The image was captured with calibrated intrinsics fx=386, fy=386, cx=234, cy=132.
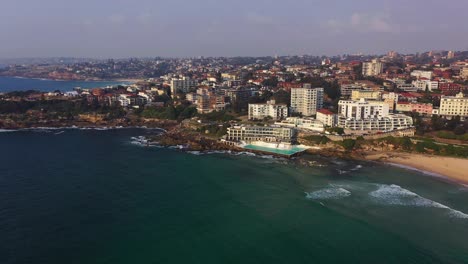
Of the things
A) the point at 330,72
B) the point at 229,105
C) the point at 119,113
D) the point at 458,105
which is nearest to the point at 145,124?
the point at 119,113

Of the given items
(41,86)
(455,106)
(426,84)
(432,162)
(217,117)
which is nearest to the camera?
(432,162)

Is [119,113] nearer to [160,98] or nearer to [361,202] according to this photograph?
[160,98]

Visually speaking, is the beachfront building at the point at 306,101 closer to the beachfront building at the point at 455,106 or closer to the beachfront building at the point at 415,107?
the beachfront building at the point at 415,107

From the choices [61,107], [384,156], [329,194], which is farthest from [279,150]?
[61,107]

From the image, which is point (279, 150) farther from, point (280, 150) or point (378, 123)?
point (378, 123)

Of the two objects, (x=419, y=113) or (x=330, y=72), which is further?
(x=330, y=72)

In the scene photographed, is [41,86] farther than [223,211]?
Yes

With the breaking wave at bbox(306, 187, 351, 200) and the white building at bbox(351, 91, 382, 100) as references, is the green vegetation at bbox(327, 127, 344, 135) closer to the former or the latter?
the breaking wave at bbox(306, 187, 351, 200)
